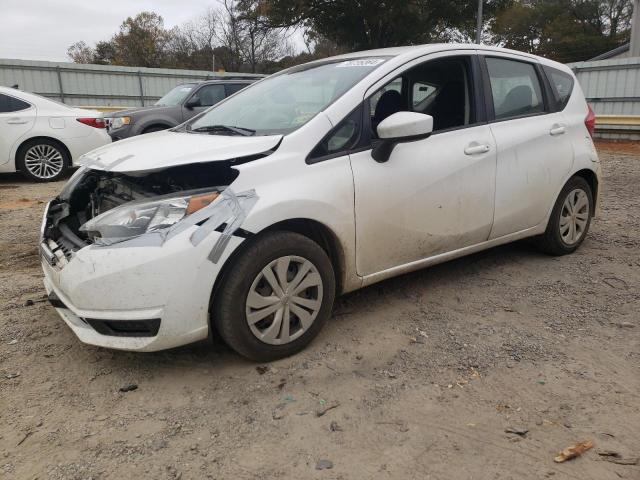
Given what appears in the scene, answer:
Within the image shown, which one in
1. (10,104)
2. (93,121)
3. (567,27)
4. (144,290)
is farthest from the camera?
(567,27)

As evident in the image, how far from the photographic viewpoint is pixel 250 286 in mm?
2732

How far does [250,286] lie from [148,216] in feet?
1.97

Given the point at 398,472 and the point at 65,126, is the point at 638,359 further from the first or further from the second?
the point at 65,126

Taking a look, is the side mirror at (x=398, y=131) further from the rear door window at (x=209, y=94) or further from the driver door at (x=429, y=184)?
the rear door window at (x=209, y=94)

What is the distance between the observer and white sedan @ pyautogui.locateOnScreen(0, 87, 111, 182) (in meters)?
8.33

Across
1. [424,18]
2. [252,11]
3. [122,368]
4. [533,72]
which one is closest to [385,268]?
[122,368]

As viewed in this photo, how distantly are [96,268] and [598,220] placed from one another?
5.15m

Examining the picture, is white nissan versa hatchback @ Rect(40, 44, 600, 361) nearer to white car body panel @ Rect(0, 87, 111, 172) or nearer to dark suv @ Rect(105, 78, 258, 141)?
white car body panel @ Rect(0, 87, 111, 172)

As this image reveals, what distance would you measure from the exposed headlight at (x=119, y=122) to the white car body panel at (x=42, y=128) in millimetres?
767

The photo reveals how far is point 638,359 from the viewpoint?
2928 millimetres

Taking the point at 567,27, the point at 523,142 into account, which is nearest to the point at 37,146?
the point at 523,142

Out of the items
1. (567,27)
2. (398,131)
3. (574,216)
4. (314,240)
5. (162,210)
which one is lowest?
(574,216)

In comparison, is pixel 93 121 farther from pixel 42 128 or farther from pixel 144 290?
pixel 144 290

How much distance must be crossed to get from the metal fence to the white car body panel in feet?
40.9
